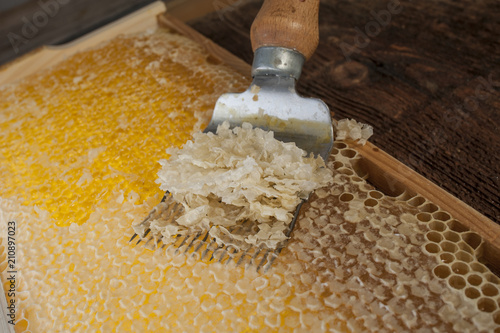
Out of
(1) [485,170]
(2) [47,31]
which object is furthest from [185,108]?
(2) [47,31]

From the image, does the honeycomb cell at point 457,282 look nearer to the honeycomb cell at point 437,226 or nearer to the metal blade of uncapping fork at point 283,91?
the honeycomb cell at point 437,226

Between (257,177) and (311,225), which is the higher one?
(257,177)

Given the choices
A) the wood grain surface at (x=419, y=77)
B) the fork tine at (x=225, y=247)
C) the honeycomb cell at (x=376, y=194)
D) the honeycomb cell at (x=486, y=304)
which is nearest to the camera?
the honeycomb cell at (x=486, y=304)

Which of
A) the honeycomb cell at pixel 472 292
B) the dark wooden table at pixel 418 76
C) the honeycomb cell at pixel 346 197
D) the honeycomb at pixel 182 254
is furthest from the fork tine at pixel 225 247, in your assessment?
the dark wooden table at pixel 418 76

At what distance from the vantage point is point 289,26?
1103 mm

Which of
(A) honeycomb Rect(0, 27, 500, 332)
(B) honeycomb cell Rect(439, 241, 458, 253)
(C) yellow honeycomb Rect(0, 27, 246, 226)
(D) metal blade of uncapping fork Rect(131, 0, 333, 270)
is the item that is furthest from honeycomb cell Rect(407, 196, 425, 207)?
(C) yellow honeycomb Rect(0, 27, 246, 226)

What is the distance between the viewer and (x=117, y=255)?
1054 millimetres

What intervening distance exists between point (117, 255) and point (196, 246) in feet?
0.68

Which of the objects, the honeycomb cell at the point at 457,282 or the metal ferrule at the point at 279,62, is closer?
the honeycomb cell at the point at 457,282

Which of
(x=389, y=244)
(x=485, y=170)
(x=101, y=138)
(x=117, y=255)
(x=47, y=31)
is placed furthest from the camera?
(x=47, y=31)

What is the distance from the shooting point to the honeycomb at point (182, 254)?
0.87 m

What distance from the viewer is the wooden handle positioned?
1.11 metres

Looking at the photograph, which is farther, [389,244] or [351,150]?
[351,150]

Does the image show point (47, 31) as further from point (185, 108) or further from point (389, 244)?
point (389, 244)
